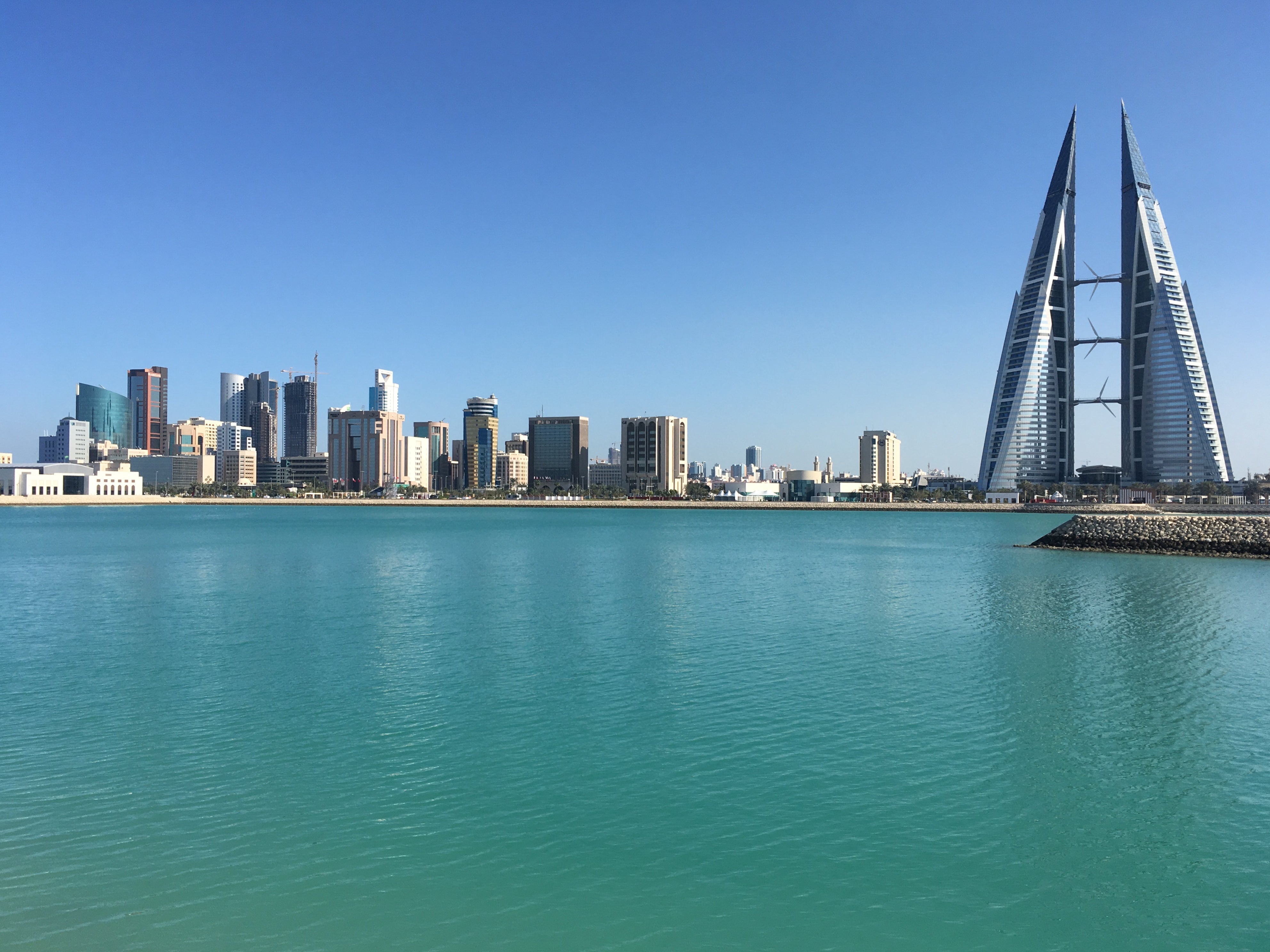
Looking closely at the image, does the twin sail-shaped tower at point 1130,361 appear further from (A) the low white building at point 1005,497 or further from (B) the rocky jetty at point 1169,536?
(B) the rocky jetty at point 1169,536

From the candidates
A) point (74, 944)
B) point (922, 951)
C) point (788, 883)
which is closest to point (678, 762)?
point (788, 883)

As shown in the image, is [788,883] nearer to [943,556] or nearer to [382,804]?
[382,804]

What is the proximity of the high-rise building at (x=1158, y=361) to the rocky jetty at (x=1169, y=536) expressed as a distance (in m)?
127

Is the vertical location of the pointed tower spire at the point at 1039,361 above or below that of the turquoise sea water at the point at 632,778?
above

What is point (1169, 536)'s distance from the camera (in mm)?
67000

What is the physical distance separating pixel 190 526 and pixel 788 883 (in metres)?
113

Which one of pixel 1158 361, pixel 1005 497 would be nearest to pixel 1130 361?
pixel 1158 361

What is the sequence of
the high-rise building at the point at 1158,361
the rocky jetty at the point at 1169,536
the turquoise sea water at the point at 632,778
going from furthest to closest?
the high-rise building at the point at 1158,361, the rocky jetty at the point at 1169,536, the turquoise sea water at the point at 632,778

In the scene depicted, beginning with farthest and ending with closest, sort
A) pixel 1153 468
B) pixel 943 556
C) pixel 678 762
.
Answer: pixel 1153 468
pixel 943 556
pixel 678 762

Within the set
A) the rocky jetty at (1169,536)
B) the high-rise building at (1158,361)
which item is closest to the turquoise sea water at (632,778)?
the rocky jetty at (1169,536)

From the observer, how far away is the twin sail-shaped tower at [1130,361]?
18450 centimetres

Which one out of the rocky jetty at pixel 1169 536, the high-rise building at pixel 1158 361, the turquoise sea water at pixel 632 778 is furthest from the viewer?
the high-rise building at pixel 1158 361

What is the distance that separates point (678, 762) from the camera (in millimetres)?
15375

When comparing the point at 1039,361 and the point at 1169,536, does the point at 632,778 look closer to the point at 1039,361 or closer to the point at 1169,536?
the point at 1169,536
